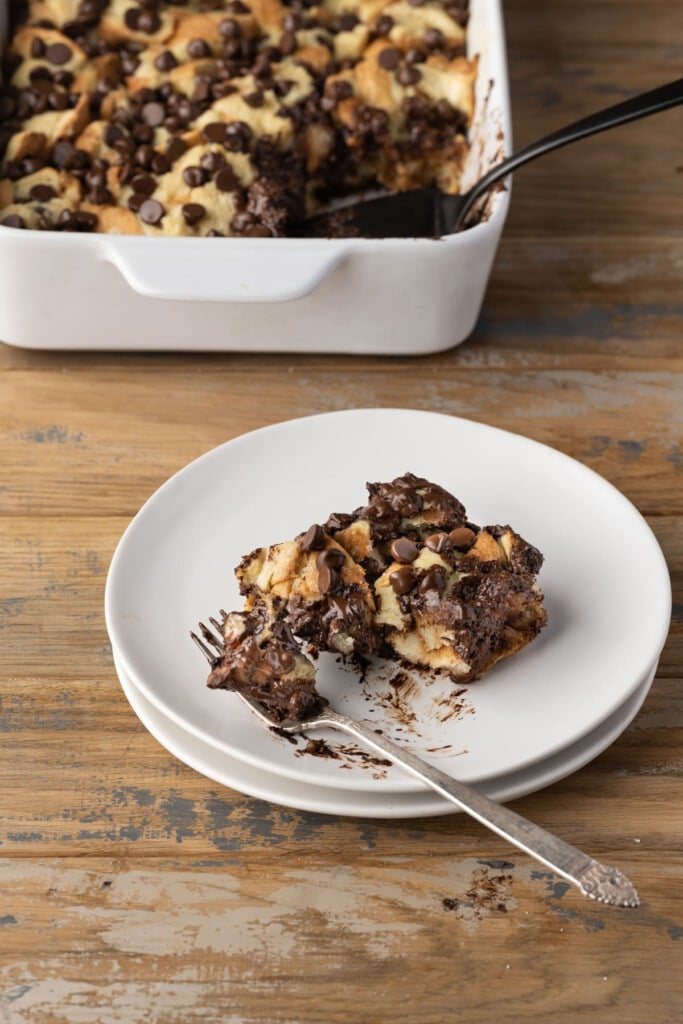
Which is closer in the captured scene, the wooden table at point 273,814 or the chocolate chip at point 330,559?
the wooden table at point 273,814

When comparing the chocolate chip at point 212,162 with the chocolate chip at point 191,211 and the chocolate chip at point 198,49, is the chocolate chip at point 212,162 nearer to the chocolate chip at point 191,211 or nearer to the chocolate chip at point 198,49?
the chocolate chip at point 191,211

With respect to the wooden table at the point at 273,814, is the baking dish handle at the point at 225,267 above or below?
above

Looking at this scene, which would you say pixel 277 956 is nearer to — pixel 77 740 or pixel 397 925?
pixel 397 925

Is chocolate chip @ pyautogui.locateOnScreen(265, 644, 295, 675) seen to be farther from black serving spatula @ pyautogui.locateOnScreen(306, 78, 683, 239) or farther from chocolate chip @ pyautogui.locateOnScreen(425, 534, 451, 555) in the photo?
black serving spatula @ pyautogui.locateOnScreen(306, 78, 683, 239)

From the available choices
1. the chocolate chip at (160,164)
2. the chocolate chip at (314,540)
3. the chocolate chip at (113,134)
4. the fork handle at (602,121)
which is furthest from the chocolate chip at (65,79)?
the chocolate chip at (314,540)

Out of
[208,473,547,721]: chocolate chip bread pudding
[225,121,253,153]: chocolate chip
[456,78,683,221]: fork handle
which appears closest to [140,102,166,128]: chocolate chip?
[225,121,253,153]: chocolate chip

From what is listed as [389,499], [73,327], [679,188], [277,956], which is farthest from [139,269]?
[679,188]

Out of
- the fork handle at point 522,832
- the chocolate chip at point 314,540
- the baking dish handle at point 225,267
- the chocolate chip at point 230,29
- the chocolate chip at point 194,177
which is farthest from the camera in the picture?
the chocolate chip at point 230,29
